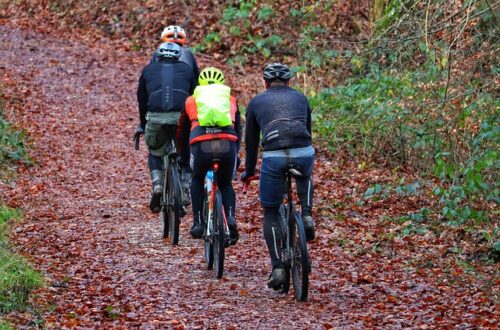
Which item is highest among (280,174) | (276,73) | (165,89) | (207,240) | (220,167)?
(165,89)

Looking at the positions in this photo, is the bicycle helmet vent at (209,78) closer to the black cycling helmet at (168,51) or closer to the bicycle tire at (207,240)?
the bicycle tire at (207,240)

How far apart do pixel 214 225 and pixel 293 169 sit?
1468 millimetres

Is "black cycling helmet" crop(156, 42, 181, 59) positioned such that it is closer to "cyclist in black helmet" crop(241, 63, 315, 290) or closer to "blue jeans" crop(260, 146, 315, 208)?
"cyclist in black helmet" crop(241, 63, 315, 290)

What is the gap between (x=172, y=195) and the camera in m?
10.6

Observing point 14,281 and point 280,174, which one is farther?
point 14,281

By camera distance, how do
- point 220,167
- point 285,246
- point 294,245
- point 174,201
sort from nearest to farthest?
point 294,245 → point 285,246 → point 220,167 → point 174,201

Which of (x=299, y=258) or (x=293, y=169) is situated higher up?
(x=293, y=169)

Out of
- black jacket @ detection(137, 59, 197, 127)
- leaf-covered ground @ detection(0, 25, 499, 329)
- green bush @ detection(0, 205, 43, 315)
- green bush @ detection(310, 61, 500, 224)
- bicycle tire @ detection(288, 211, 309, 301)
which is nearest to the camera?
green bush @ detection(0, 205, 43, 315)

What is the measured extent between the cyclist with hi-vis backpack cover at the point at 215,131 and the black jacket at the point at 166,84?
39.6 inches

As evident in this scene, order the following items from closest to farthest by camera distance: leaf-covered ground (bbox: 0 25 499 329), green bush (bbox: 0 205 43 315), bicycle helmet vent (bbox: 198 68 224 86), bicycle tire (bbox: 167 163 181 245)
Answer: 1. green bush (bbox: 0 205 43 315)
2. leaf-covered ground (bbox: 0 25 499 329)
3. bicycle helmet vent (bbox: 198 68 224 86)
4. bicycle tire (bbox: 167 163 181 245)

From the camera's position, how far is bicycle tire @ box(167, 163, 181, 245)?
1034cm

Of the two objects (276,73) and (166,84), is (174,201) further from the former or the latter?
(276,73)

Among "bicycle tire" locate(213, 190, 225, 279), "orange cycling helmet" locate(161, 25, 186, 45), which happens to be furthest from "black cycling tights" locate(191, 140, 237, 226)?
"orange cycling helmet" locate(161, 25, 186, 45)

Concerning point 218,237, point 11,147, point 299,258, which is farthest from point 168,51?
point 11,147
